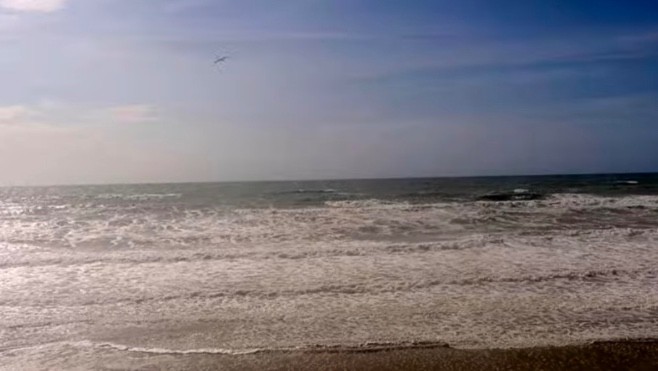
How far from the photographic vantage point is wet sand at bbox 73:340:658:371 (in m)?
7.03

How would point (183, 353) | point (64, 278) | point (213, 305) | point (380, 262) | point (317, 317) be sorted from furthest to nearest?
1. point (380, 262)
2. point (64, 278)
3. point (213, 305)
4. point (317, 317)
5. point (183, 353)

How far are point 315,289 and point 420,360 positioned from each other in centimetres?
375

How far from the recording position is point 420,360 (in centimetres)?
721

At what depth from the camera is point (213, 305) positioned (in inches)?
386

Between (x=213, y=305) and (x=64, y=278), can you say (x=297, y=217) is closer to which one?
(x=64, y=278)

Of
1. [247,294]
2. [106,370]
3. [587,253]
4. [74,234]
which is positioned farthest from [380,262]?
[74,234]

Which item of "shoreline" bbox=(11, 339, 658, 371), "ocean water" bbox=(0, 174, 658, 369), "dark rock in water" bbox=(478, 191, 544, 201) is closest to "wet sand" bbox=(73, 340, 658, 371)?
"shoreline" bbox=(11, 339, 658, 371)

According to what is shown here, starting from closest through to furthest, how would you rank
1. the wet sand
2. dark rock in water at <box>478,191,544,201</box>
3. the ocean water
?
the wet sand < the ocean water < dark rock in water at <box>478,191,544,201</box>

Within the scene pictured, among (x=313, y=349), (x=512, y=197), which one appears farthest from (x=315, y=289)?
(x=512, y=197)

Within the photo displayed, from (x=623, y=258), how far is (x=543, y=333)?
6265 mm

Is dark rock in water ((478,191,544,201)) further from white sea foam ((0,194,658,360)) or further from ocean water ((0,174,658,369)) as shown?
ocean water ((0,174,658,369))

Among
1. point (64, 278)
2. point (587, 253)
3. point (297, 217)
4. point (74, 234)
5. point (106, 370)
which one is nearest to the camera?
point (106, 370)

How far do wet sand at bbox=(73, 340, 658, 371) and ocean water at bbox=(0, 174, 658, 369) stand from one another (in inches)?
9.3

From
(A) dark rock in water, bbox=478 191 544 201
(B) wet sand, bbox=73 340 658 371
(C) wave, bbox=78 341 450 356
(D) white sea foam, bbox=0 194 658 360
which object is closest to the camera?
(B) wet sand, bbox=73 340 658 371
